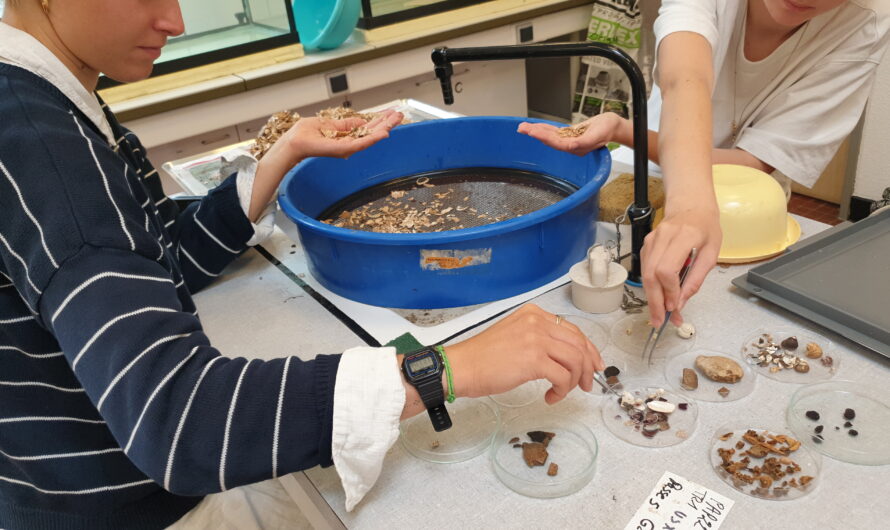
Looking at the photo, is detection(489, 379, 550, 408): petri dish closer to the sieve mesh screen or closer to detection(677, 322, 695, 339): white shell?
detection(677, 322, 695, 339): white shell

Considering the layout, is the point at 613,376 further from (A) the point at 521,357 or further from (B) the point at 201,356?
(B) the point at 201,356

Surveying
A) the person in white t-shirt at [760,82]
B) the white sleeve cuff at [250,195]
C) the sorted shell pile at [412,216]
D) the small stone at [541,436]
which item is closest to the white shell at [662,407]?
the small stone at [541,436]

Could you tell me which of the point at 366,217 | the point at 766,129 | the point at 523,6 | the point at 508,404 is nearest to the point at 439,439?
the point at 508,404

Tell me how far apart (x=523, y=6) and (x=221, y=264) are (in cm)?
230

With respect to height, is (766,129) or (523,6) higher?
(523,6)

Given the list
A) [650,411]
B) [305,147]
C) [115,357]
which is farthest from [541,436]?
[305,147]

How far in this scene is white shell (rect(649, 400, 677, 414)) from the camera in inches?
29.6

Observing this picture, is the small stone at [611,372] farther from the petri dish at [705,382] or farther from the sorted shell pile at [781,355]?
the sorted shell pile at [781,355]

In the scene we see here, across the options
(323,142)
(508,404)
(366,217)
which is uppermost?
(323,142)

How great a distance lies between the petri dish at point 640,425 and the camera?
72 cm

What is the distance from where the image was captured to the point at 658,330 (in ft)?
2.83

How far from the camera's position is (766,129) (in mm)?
1251

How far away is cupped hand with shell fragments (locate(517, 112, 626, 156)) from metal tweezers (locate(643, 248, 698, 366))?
0.40 metres

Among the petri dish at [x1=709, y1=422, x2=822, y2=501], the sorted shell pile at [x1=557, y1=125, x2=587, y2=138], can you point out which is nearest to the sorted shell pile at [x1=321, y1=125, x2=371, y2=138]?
the sorted shell pile at [x1=557, y1=125, x2=587, y2=138]
